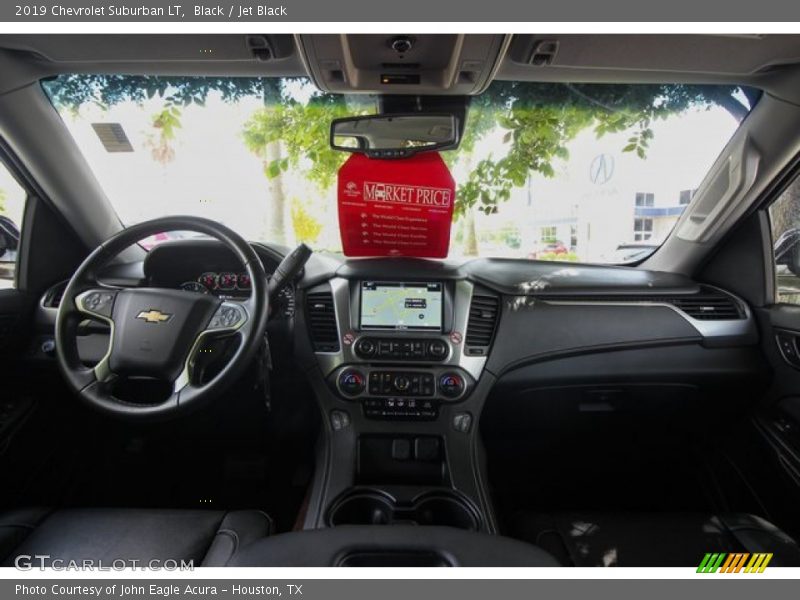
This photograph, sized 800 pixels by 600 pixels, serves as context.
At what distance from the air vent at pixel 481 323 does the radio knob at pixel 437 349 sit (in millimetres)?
105

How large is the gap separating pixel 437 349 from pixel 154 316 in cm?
106

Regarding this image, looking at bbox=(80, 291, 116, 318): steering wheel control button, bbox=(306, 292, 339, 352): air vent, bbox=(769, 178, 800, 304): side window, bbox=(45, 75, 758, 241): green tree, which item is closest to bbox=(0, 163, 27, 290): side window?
bbox=(45, 75, 758, 241): green tree

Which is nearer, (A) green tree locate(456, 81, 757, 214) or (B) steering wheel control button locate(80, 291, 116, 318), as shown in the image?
(B) steering wheel control button locate(80, 291, 116, 318)

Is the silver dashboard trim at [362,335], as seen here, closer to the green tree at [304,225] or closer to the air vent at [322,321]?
the air vent at [322,321]

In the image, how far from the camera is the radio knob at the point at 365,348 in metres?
1.97

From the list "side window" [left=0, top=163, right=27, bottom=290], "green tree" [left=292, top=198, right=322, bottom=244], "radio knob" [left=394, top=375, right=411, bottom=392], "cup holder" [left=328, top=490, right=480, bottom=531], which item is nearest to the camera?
"cup holder" [left=328, top=490, right=480, bottom=531]

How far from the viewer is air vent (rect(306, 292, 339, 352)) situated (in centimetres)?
200

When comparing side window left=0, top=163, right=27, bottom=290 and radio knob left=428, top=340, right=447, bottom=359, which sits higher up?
side window left=0, top=163, right=27, bottom=290

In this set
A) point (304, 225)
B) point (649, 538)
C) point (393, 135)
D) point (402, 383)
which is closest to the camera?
point (649, 538)

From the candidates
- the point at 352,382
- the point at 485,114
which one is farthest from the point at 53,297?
the point at 485,114

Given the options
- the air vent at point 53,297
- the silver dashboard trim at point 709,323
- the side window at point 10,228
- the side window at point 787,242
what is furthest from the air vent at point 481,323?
the side window at point 10,228

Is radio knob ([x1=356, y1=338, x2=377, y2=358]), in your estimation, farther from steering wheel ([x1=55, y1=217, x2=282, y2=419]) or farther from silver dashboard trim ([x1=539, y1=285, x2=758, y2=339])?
silver dashboard trim ([x1=539, y1=285, x2=758, y2=339])

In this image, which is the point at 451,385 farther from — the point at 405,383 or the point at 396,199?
the point at 396,199

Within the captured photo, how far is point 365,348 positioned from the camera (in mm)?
1967
